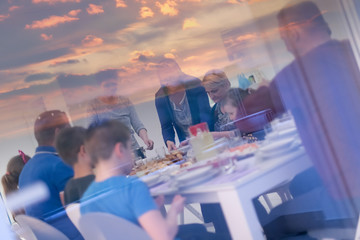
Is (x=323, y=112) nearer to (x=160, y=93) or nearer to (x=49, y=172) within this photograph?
(x=160, y=93)

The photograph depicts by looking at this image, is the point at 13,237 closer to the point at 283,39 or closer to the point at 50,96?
the point at 50,96

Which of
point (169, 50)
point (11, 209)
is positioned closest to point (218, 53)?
point (169, 50)

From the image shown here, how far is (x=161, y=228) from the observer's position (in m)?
1.62

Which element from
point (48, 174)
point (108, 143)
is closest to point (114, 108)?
point (108, 143)

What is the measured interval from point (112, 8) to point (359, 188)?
157 cm

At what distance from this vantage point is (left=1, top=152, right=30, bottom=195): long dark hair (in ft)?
5.23

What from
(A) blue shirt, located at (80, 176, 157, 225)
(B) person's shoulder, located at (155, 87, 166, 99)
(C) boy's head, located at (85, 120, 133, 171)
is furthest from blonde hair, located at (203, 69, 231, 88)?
(A) blue shirt, located at (80, 176, 157, 225)

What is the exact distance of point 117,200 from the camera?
5.24 feet

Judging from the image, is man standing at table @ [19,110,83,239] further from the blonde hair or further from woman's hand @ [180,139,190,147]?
the blonde hair

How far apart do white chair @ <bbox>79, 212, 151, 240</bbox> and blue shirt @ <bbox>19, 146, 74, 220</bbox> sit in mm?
132

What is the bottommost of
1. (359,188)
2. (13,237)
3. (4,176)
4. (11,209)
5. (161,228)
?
(359,188)

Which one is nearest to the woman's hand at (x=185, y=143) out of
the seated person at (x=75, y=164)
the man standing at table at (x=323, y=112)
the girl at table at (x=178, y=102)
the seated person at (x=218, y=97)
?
the girl at table at (x=178, y=102)

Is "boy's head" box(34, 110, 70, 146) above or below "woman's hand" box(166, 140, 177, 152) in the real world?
above

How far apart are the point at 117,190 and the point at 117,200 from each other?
0.04 m
